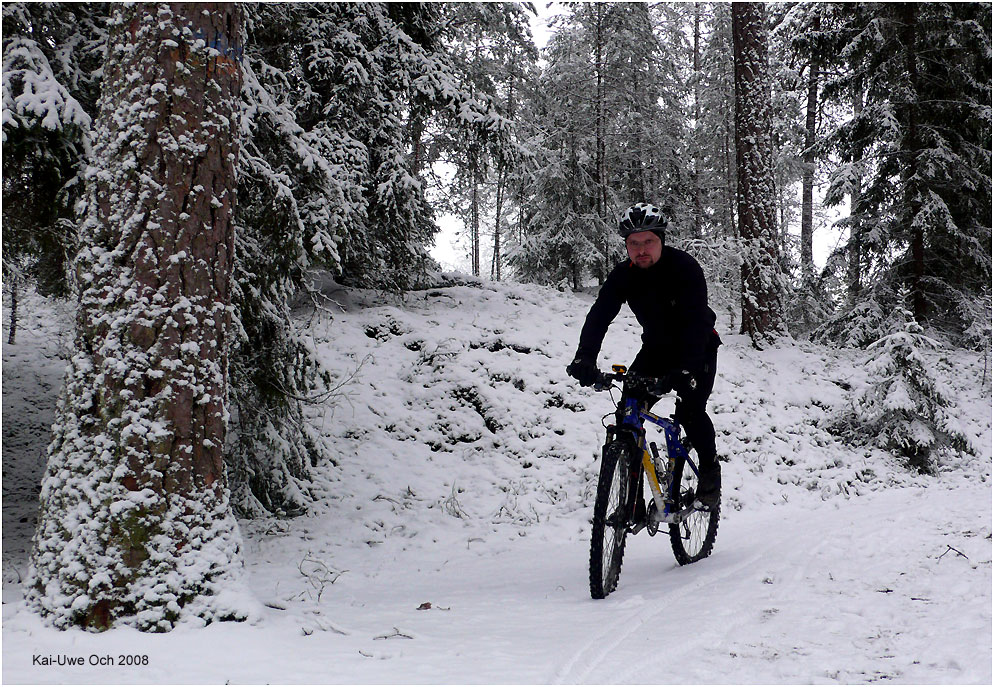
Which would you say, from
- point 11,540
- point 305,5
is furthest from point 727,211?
point 11,540

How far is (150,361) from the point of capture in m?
3.62


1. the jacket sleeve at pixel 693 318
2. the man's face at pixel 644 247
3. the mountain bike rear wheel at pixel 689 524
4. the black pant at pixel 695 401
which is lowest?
the mountain bike rear wheel at pixel 689 524

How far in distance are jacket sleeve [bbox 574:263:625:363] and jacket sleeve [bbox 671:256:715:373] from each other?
0.44 m

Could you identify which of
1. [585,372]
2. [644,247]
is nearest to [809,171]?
[644,247]

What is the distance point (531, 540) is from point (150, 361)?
4260mm

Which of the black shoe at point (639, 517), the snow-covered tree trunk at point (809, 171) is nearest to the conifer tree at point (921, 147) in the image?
the snow-covered tree trunk at point (809, 171)

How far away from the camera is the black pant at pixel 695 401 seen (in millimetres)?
4957

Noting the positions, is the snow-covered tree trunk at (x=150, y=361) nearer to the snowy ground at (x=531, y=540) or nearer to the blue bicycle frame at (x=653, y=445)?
the snowy ground at (x=531, y=540)

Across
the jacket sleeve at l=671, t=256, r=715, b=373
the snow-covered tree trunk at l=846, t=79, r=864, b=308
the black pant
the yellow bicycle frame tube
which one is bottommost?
the yellow bicycle frame tube

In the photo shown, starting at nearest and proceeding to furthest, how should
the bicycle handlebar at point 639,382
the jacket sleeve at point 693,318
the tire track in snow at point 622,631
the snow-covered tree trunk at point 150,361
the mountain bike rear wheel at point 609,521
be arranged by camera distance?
the tire track in snow at point 622,631 → the snow-covered tree trunk at point 150,361 → the mountain bike rear wheel at point 609,521 → the bicycle handlebar at point 639,382 → the jacket sleeve at point 693,318

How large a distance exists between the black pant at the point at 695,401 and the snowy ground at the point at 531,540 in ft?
3.06

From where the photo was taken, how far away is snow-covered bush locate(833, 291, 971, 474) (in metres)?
8.95

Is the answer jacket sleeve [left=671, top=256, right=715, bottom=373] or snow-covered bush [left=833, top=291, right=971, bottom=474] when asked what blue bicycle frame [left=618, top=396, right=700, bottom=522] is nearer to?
jacket sleeve [left=671, top=256, right=715, bottom=373]

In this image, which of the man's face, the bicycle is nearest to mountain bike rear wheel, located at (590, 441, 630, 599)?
the bicycle
